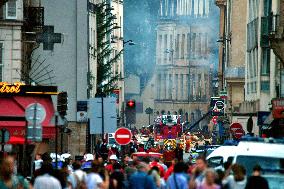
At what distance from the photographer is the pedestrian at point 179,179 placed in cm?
3231

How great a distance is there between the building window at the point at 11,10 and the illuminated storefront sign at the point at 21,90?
4.31 meters

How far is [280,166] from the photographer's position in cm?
3406

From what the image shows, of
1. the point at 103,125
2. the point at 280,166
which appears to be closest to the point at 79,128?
the point at 103,125

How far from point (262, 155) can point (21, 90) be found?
19.9 meters

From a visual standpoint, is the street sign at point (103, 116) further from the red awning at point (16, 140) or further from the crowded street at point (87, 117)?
the red awning at point (16, 140)

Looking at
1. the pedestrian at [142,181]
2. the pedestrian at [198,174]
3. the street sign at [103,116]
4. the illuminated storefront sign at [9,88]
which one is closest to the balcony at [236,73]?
the street sign at [103,116]

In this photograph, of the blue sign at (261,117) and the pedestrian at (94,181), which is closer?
the pedestrian at (94,181)

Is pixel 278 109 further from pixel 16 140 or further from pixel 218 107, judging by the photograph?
pixel 218 107

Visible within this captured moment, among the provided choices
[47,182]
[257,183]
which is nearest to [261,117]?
[257,183]

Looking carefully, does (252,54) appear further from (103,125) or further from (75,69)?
(103,125)

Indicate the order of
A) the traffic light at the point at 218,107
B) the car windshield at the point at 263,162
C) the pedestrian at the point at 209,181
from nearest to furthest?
1. the pedestrian at the point at 209,181
2. the car windshield at the point at 263,162
3. the traffic light at the point at 218,107

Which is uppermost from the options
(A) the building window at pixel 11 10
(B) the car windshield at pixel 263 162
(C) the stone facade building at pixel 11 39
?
(A) the building window at pixel 11 10

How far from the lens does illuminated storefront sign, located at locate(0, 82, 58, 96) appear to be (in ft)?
171

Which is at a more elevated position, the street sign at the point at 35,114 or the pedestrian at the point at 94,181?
the street sign at the point at 35,114
